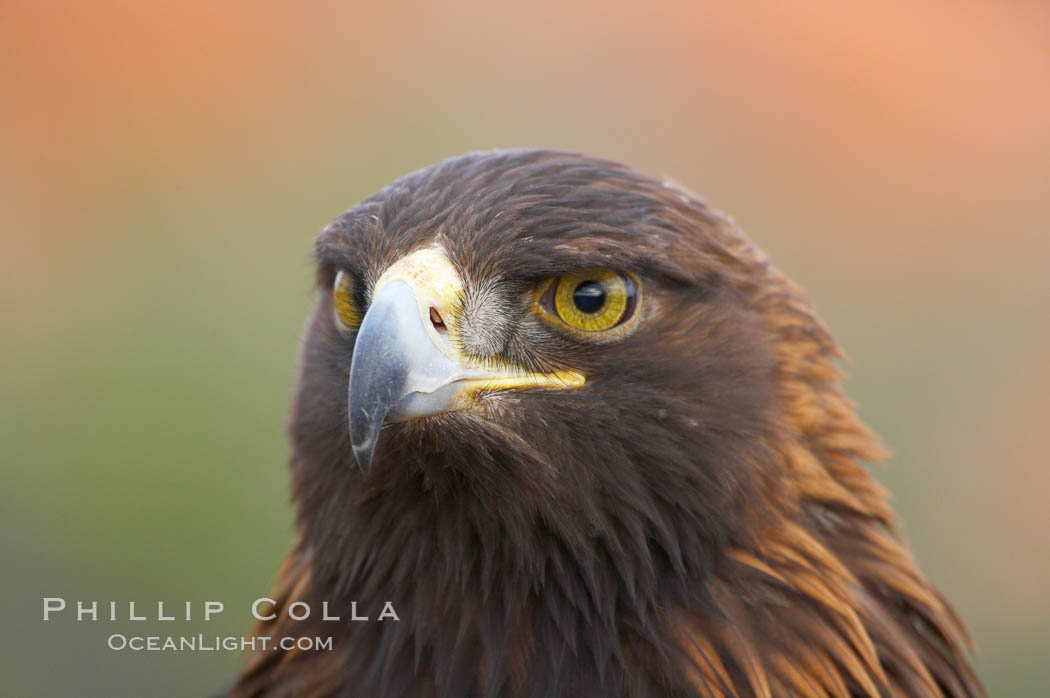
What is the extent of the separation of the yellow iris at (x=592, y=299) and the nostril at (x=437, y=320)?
211 mm

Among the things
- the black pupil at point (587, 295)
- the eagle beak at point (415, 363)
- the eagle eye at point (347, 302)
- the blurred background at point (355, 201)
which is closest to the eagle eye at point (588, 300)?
the black pupil at point (587, 295)

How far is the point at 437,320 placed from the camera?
1946 mm

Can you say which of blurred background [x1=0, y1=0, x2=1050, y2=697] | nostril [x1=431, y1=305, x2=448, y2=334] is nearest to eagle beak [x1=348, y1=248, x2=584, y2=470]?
nostril [x1=431, y1=305, x2=448, y2=334]

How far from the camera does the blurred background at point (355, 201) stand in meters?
5.30

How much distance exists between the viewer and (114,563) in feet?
17.4

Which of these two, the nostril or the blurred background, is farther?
the blurred background

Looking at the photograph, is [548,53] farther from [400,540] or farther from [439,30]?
[400,540]

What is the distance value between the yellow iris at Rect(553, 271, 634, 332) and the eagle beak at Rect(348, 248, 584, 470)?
10cm

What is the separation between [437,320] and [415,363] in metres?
0.12

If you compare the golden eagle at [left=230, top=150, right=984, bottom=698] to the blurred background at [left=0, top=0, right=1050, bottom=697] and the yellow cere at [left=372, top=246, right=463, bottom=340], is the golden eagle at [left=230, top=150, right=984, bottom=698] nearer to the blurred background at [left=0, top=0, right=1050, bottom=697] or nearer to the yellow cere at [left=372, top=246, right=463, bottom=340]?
the yellow cere at [left=372, top=246, right=463, bottom=340]

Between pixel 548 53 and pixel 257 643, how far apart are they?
4.71 metres

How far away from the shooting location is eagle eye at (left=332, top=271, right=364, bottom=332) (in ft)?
7.15

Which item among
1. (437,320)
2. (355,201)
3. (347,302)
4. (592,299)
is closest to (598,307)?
(592,299)

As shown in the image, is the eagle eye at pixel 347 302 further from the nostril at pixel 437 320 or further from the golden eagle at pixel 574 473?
the nostril at pixel 437 320
